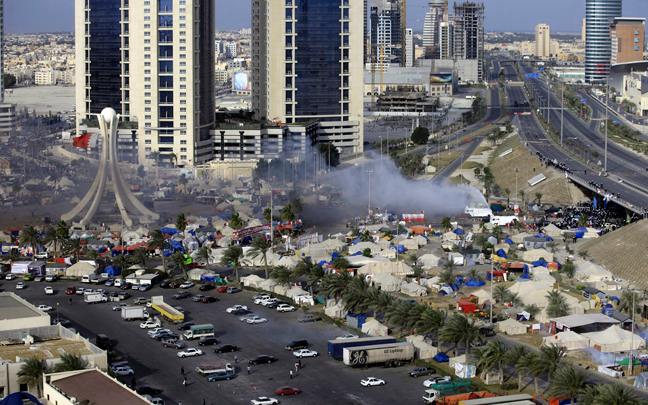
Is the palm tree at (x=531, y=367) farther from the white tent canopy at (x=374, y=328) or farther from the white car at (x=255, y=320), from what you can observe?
the white car at (x=255, y=320)

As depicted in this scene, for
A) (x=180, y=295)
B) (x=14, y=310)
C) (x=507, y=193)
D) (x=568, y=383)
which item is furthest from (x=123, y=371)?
(x=507, y=193)

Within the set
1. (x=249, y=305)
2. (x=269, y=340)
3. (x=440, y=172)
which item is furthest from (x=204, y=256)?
(x=440, y=172)

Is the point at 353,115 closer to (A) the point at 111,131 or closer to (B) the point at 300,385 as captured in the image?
(A) the point at 111,131

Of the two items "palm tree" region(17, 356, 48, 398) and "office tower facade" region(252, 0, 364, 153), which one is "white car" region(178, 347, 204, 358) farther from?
"office tower facade" region(252, 0, 364, 153)

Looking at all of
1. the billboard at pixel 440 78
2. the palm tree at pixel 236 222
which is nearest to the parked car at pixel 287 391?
the palm tree at pixel 236 222

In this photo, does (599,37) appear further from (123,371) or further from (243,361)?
(123,371)

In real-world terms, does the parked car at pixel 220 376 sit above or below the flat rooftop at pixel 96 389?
below
